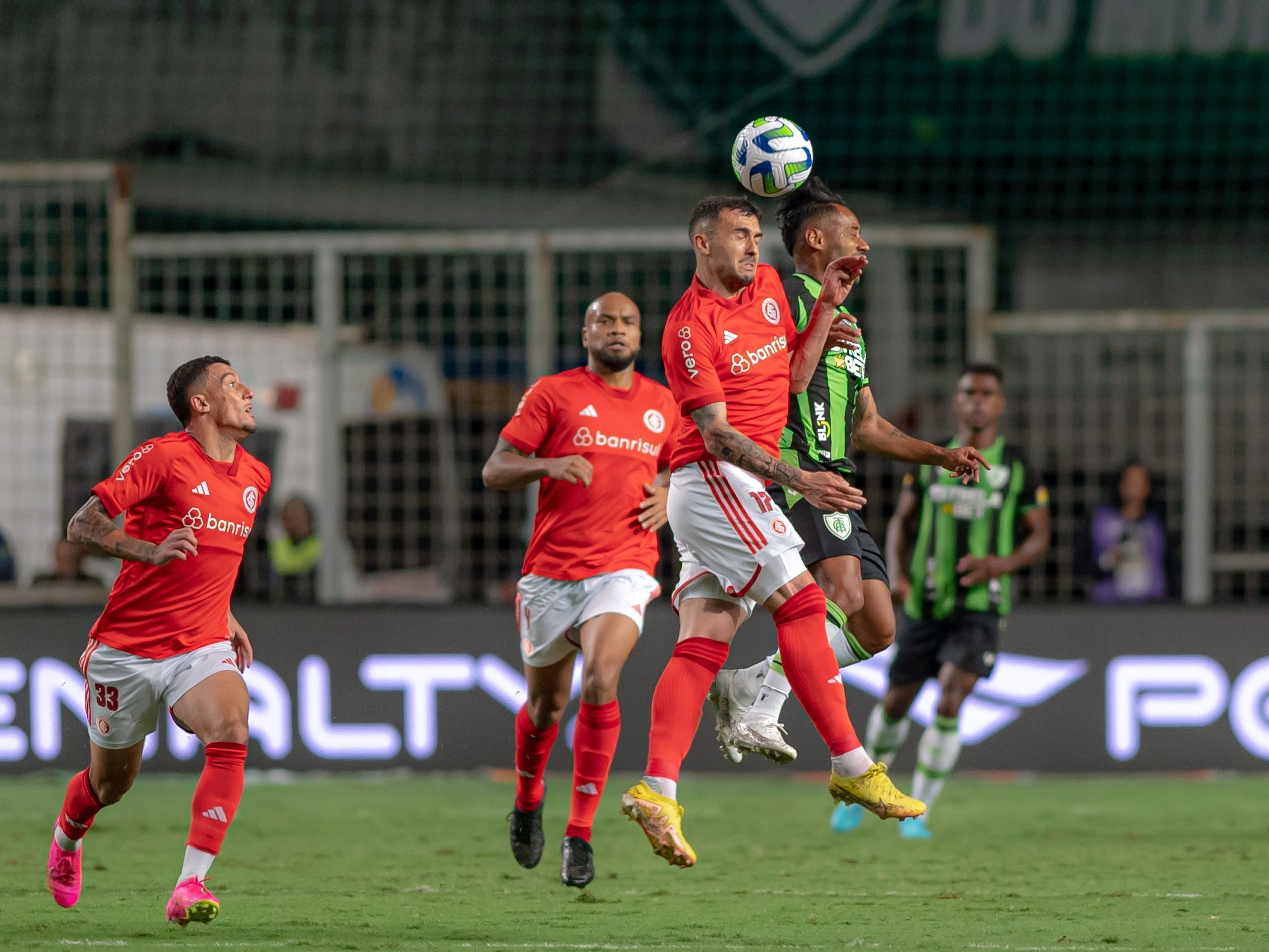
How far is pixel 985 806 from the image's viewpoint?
9.88 meters

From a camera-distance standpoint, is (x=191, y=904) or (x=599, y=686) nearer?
(x=191, y=904)

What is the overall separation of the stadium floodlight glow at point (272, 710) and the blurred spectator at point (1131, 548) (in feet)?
16.8

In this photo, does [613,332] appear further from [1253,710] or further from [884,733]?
[1253,710]

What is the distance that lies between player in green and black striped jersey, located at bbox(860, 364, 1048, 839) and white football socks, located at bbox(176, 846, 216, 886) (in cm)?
402

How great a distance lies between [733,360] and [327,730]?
579cm

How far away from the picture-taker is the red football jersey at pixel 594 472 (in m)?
7.33

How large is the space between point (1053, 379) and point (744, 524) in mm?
5846

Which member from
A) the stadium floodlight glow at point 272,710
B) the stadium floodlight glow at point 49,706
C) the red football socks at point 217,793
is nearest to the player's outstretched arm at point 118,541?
the red football socks at point 217,793

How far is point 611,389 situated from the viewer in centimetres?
753

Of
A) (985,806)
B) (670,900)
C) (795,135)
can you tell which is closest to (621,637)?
(670,900)

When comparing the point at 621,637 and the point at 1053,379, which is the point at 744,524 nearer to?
the point at 621,637

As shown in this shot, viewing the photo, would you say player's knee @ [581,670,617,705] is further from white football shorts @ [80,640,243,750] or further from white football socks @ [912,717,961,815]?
white football socks @ [912,717,961,815]

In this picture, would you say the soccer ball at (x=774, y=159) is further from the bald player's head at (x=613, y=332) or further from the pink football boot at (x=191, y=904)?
the pink football boot at (x=191, y=904)

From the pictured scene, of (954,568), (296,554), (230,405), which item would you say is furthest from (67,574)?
(954,568)
